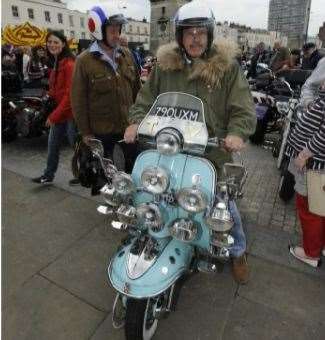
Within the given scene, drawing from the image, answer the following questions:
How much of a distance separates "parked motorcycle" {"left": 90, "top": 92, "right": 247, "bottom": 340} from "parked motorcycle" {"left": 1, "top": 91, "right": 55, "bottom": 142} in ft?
12.7

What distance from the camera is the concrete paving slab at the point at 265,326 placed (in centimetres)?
219

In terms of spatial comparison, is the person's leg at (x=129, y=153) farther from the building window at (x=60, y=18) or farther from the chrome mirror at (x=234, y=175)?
the building window at (x=60, y=18)

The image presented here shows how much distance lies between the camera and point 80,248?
120 inches

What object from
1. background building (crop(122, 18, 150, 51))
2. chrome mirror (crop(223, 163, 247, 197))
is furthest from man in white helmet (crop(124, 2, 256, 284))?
background building (crop(122, 18, 150, 51))

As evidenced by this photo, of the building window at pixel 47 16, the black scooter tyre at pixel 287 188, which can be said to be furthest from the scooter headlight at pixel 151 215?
the building window at pixel 47 16

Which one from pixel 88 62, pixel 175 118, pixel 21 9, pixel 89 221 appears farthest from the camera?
pixel 21 9

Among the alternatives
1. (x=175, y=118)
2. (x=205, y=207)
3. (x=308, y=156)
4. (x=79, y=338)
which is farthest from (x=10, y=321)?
(x=308, y=156)

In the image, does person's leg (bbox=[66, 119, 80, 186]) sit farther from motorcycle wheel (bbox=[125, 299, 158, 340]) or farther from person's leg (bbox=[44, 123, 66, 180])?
motorcycle wheel (bbox=[125, 299, 158, 340])

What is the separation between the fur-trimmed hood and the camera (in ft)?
7.02

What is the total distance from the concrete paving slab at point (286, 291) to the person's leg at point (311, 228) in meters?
0.25

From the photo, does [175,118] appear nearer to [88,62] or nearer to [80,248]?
[88,62]

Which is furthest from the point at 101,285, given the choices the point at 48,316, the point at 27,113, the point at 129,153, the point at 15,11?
the point at 15,11

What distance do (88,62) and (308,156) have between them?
6.77ft

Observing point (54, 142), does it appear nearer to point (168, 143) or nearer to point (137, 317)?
point (168, 143)
